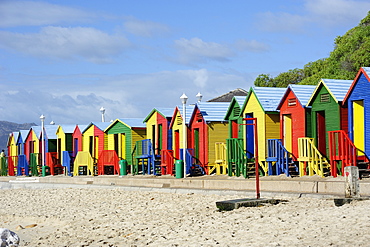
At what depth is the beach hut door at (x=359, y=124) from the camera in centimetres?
1929

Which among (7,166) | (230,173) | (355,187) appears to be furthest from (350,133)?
(7,166)

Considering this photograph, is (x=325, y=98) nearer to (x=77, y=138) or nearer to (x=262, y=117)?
(x=262, y=117)

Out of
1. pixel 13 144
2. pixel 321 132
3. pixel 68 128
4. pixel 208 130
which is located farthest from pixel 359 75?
pixel 13 144

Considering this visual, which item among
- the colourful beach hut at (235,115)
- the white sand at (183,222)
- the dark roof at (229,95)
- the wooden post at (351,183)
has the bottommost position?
the white sand at (183,222)

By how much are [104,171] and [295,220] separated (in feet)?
83.6

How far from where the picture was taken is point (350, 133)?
64.6 feet

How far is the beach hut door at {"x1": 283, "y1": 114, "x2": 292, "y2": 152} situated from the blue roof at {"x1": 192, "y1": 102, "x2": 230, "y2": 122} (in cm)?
445

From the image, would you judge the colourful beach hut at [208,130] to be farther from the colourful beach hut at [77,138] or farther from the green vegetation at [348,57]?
the colourful beach hut at [77,138]

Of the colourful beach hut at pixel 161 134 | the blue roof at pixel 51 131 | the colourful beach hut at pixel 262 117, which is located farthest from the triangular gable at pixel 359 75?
the blue roof at pixel 51 131

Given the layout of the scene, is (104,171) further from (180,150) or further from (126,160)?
(180,150)

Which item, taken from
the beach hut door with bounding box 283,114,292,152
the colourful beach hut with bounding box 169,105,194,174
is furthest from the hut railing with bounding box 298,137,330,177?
the colourful beach hut with bounding box 169,105,194,174

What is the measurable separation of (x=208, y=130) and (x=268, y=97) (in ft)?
13.2

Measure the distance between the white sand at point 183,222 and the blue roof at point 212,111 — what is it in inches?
253

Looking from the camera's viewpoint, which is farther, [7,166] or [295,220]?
[7,166]
